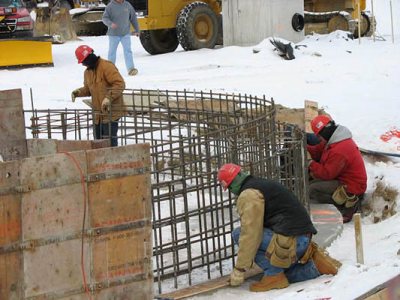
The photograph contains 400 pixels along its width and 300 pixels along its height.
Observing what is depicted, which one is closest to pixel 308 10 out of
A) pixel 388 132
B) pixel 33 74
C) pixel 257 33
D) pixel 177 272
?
pixel 257 33

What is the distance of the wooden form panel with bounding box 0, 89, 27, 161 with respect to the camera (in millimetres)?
9758

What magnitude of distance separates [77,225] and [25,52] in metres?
13.6

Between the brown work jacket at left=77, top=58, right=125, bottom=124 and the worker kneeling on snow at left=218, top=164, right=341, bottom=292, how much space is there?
3623 mm

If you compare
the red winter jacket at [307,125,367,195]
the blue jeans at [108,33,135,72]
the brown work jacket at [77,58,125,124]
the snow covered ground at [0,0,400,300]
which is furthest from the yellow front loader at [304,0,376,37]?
the red winter jacket at [307,125,367,195]

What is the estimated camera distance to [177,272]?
746cm

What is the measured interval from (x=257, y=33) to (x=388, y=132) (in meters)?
9.33

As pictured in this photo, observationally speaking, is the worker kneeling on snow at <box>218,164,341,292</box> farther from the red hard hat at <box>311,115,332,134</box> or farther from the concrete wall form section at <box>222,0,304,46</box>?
the concrete wall form section at <box>222,0,304,46</box>

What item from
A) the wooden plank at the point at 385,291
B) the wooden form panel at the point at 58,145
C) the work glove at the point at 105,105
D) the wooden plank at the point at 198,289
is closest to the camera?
the wooden plank at the point at 385,291

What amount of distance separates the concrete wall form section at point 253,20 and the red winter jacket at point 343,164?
11459mm

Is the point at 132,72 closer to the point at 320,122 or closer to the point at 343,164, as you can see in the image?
the point at 320,122

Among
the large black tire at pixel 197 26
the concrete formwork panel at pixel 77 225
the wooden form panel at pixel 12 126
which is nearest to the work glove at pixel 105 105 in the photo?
the wooden form panel at pixel 12 126

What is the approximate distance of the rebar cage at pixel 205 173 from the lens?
7398 mm

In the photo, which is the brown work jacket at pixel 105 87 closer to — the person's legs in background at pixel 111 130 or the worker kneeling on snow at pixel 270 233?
the person's legs in background at pixel 111 130

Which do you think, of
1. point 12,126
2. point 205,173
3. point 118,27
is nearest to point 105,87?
point 12,126
